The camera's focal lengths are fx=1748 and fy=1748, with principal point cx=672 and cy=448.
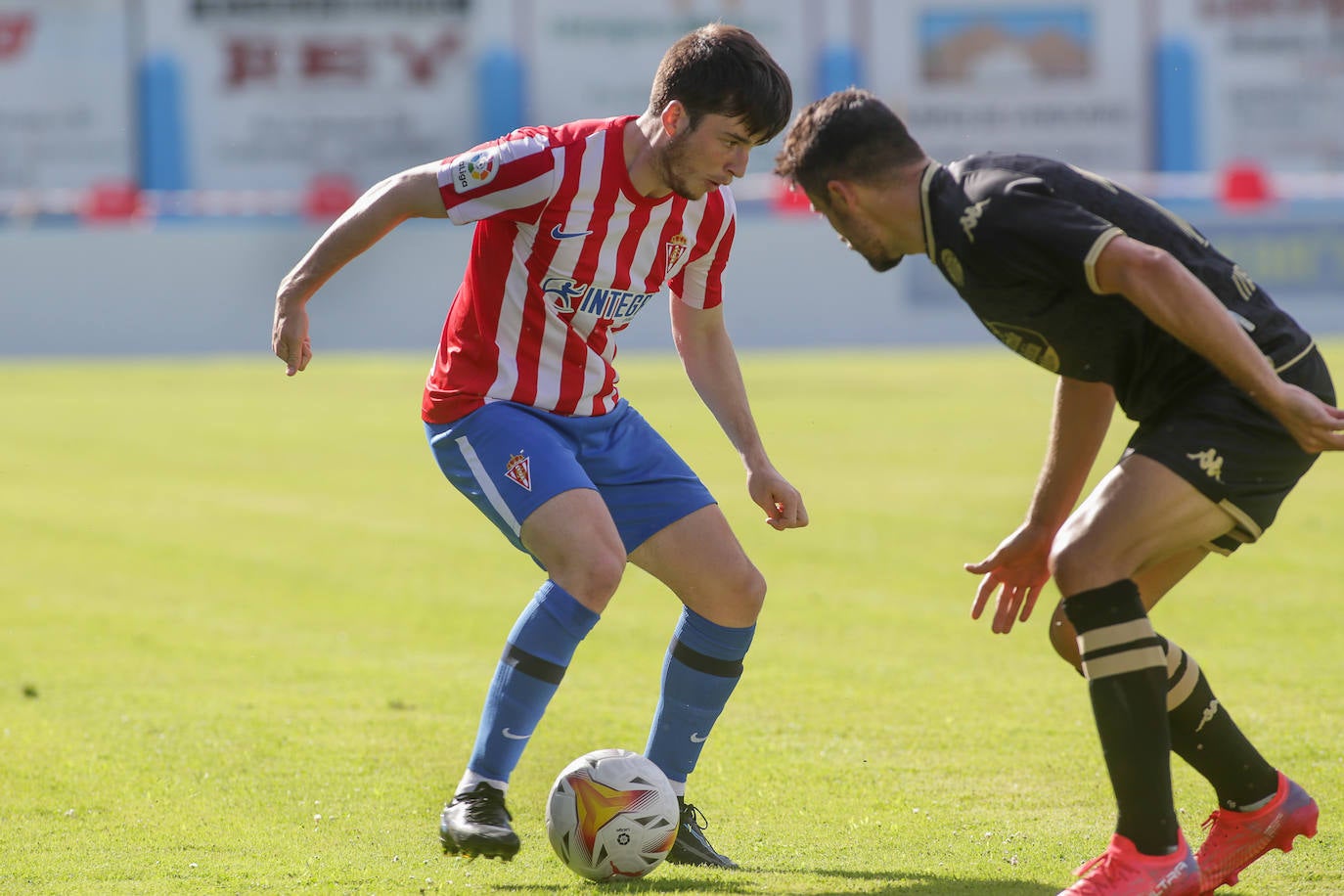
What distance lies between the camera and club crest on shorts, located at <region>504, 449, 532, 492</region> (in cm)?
414

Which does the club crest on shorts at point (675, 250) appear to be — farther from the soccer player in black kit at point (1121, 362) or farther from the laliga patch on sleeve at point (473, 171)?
the soccer player in black kit at point (1121, 362)

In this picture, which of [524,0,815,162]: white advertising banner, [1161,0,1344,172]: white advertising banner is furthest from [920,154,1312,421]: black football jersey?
[1161,0,1344,172]: white advertising banner

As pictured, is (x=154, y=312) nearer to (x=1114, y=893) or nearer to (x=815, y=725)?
(x=815, y=725)

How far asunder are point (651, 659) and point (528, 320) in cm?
284

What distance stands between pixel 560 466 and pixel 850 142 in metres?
1.07

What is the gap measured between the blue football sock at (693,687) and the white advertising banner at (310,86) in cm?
2947

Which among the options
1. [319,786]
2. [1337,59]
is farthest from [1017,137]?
[319,786]

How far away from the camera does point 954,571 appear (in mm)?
8695

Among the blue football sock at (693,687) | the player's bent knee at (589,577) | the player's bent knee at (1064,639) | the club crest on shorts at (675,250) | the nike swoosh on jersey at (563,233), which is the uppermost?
the nike swoosh on jersey at (563,233)

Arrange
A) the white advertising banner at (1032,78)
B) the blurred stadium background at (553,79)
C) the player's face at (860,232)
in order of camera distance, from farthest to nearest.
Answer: the white advertising banner at (1032,78) < the blurred stadium background at (553,79) < the player's face at (860,232)

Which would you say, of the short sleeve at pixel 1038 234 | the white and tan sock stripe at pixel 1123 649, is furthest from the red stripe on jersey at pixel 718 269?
the white and tan sock stripe at pixel 1123 649

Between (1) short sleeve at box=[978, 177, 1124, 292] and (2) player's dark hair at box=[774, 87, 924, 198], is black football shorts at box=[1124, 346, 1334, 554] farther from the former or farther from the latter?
(2) player's dark hair at box=[774, 87, 924, 198]

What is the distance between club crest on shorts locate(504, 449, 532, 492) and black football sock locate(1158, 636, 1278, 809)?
1.54 meters

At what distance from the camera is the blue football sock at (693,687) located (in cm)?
436
